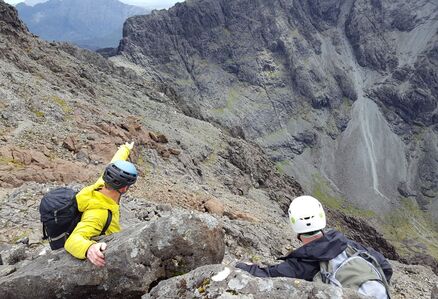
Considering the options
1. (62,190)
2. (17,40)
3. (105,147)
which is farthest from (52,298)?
(17,40)

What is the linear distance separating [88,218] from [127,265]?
1496mm

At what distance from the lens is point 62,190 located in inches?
419

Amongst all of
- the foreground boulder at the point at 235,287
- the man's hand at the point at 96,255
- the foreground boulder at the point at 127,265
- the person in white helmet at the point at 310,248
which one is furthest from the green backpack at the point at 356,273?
the man's hand at the point at 96,255

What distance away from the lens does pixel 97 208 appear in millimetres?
10508

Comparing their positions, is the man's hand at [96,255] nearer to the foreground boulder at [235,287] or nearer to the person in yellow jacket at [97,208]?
the person in yellow jacket at [97,208]

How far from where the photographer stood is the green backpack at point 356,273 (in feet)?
26.6

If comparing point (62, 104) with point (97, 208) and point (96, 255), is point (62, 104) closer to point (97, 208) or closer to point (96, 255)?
point (97, 208)

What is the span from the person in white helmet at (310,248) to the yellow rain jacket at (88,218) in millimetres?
3686

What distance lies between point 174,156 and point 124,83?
50.4 m

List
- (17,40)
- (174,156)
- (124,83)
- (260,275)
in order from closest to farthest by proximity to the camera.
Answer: (260,275) → (174,156) → (17,40) → (124,83)

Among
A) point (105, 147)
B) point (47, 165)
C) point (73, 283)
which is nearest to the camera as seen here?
point (73, 283)

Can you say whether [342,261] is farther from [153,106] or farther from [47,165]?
[153,106]

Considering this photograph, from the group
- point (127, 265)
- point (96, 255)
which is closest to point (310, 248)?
point (127, 265)

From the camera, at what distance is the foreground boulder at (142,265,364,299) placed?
8.03m
